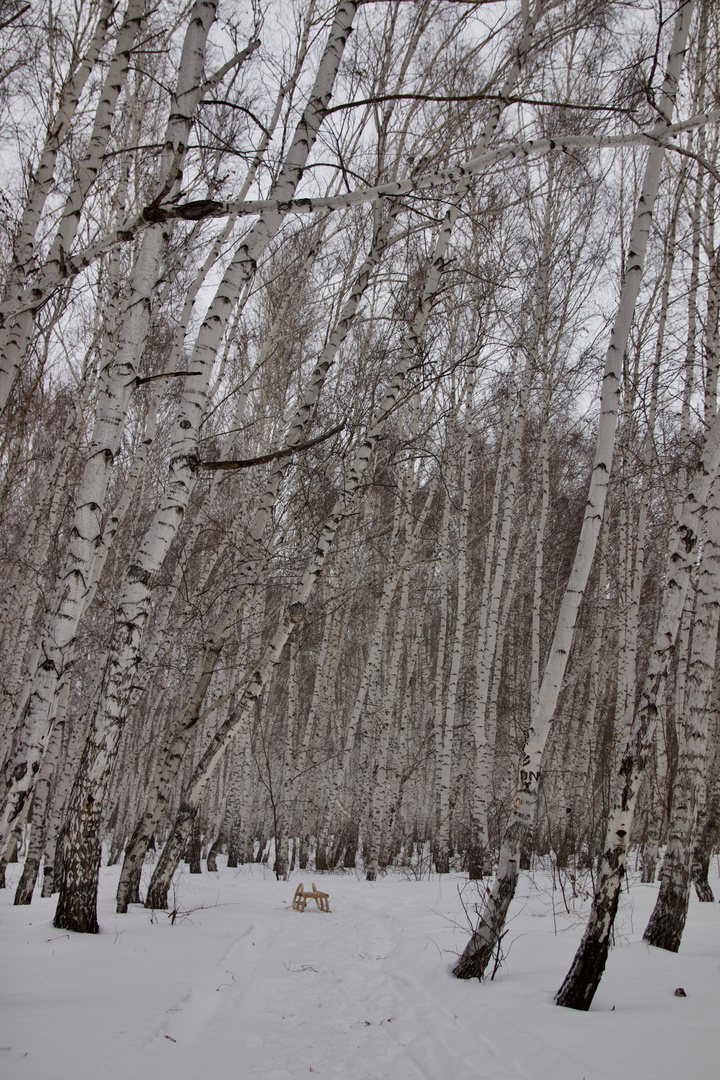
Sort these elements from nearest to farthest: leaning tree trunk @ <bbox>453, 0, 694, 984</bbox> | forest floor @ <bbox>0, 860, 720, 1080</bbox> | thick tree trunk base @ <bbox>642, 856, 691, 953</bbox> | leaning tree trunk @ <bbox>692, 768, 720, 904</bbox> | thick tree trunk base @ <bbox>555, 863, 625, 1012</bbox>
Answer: forest floor @ <bbox>0, 860, 720, 1080</bbox> → thick tree trunk base @ <bbox>555, 863, 625, 1012</bbox> → leaning tree trunk @ <bbox>453, 0, 694, 984</bbox> → thick tree trunk base @ <bbox>642, 856, 691, 953</bbox> → leaning tree trunk @ <bbox>692, 768, 720, 904</bbox>

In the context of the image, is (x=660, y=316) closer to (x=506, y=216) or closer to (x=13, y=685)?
(x=506, y=216)

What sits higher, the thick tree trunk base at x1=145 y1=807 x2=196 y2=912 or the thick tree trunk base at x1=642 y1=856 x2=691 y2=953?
the thick tree trunk base at x1=642 y1=856 x2=691 y2=953

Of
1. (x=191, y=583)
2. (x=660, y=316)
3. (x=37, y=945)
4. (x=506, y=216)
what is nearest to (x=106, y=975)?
(x=37, y=945)

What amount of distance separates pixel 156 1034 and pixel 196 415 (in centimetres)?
329

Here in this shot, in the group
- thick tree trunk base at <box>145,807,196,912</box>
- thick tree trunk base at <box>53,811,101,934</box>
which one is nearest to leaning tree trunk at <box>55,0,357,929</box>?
thick tree trunk base at <box>53,811,101,934</box>

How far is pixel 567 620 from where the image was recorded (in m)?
4.32

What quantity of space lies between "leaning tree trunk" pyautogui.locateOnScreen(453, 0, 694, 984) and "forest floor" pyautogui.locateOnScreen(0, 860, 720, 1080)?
0.41 metres

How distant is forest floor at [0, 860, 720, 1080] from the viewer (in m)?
2.77

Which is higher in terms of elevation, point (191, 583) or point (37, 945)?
point (191, 583)

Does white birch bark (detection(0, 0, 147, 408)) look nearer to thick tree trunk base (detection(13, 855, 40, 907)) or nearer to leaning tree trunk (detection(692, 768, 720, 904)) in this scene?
thick tree trunk base (detection(13, 855, 40, 907))

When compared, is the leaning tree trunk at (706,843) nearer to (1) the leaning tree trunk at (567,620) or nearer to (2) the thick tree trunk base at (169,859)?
(1) the leaning tree trunk at (567,620)

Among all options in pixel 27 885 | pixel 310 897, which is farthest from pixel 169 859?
pixel 310 897

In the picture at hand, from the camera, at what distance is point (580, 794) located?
1449cm

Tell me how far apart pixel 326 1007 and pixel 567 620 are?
291cm
